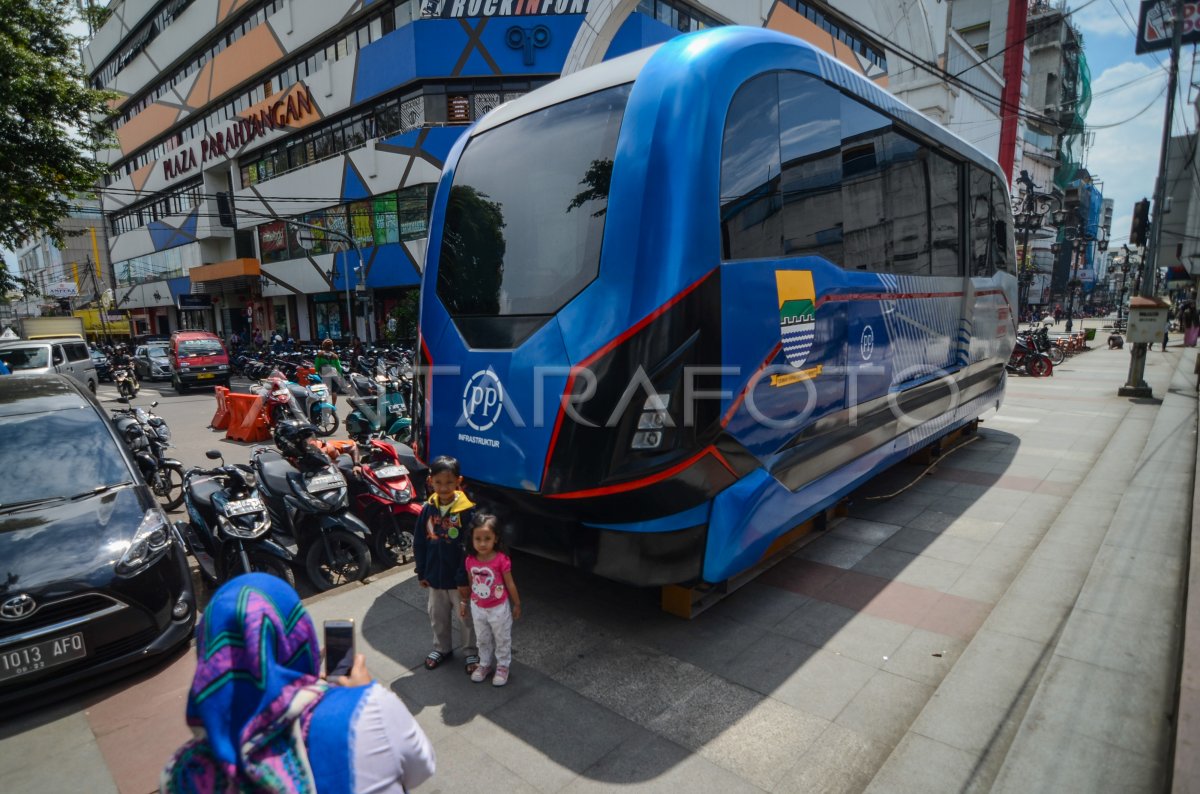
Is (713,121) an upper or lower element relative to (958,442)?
upper

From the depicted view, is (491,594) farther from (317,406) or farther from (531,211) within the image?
(317,406)

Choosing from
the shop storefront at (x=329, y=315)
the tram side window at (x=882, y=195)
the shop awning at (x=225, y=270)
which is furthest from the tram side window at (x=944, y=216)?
the shop awning at (x=225, y=270)

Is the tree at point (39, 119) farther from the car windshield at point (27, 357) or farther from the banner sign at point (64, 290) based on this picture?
the banner sign at point (64, 290)

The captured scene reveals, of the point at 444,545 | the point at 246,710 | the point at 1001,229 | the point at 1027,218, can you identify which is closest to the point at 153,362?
the point at 444,545

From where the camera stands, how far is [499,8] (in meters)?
22.1

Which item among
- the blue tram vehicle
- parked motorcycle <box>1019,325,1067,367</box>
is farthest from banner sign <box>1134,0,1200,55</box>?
the blue tram vehicle

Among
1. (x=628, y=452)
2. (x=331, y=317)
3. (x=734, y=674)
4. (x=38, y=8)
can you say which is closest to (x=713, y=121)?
(x=628, y=452)

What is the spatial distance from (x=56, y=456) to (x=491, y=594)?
338cm

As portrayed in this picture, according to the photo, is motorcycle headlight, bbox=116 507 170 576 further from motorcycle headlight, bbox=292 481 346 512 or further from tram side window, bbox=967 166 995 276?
tram side window, bbox=967 166 995 276

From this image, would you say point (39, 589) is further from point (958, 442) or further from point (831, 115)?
point (958, 442)

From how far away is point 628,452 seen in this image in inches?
130

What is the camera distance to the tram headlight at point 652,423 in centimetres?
325

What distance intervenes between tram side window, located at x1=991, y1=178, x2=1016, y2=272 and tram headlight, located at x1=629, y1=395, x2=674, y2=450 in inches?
265

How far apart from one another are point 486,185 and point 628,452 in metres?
2.13
